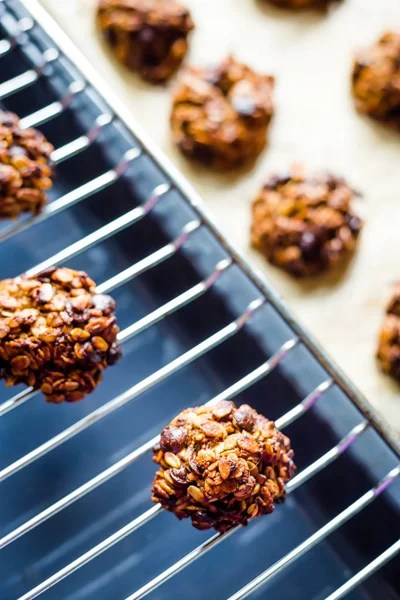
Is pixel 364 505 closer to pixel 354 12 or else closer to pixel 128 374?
pixel 128 374

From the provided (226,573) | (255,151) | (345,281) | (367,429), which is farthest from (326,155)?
(226,573)

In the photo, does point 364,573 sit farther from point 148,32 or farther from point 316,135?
point 148,32

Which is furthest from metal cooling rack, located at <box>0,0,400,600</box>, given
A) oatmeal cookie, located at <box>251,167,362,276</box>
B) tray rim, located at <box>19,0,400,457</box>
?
oatmeal cookie, located at <box>251,167,362,276</box>

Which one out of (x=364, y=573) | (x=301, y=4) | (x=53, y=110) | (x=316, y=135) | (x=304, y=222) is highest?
(x=53, y=110)

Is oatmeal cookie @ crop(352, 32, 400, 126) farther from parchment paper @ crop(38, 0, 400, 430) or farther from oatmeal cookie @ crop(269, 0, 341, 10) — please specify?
oatmeal cookie @ crop(269, 0, 341, 10)

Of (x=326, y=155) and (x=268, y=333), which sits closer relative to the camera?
(x=268, y=333)

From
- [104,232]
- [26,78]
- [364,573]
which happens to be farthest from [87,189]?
[364,573]
